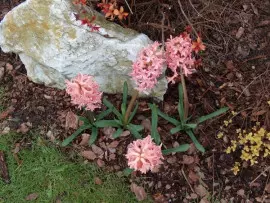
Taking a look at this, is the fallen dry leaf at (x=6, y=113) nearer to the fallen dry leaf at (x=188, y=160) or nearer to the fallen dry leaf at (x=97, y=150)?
the fallen dry leaf at (x=97, y=150)

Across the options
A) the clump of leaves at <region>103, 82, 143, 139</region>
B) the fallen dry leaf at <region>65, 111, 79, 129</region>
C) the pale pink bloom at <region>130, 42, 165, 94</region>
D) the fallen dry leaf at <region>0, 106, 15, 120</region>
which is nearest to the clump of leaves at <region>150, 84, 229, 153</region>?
the clump of leaves at <region>103, 82, 143, 139</region>

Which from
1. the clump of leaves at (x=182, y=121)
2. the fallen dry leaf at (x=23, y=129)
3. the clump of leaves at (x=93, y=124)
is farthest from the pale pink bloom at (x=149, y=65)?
the fallen dry leaf at (x=23, y=129)

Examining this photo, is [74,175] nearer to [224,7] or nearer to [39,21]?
[39,21]

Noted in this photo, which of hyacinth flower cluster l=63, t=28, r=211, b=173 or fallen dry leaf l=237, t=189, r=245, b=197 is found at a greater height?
hyacinth flower cluster l=63, t=28, r=211, b=173

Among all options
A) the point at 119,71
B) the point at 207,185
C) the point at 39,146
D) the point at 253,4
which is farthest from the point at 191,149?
the point at 253,4

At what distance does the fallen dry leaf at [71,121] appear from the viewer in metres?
3.04

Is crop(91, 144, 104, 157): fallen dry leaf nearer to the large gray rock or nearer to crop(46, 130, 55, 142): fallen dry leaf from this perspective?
crop(46, 130, 55, 142): fallen dry leaf

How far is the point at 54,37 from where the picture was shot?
2816 mm

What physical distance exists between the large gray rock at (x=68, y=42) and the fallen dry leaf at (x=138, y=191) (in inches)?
26.6

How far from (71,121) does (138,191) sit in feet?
2.36

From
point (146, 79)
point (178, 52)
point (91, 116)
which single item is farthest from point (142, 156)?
point (91, 116)

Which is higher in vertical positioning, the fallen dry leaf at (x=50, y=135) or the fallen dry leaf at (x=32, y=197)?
the fallen dry leaf at (x=50, y=135)

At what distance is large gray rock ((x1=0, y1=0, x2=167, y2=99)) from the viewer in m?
2.80

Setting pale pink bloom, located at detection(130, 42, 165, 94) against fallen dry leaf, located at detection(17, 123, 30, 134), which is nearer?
pale pink bloom, located at detection(130, 42, 165, 94)
